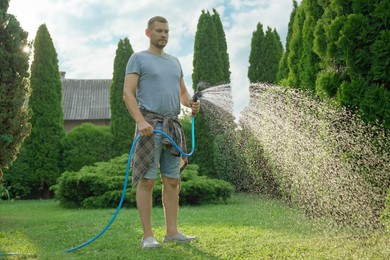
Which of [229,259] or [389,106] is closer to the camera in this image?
[229,259]

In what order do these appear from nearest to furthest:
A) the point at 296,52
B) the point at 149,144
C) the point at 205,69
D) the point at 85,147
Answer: the point at 149,144 < the point at 296,52 < the point at 85,147 < the point at 205,69

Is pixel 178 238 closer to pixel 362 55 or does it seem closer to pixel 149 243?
pixel 149 243

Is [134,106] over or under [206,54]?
under

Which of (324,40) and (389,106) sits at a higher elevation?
(324,40)

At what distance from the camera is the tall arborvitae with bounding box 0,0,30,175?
612cm

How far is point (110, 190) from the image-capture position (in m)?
9.67

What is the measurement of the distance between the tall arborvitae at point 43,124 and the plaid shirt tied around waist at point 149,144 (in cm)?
960

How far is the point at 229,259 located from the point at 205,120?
982cm

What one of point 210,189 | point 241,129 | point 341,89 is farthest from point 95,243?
point 241,129

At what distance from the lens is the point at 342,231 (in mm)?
5016

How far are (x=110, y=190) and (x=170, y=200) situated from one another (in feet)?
17.9

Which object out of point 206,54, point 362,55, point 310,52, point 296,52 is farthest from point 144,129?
point 206,54

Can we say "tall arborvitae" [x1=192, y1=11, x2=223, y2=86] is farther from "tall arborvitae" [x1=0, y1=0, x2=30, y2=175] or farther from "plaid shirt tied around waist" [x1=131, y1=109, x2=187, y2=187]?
"plaid shirt tied around waist" [x1=131, y1=109, x2=187, y2=187]

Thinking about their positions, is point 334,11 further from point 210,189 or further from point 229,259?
point 210,189
